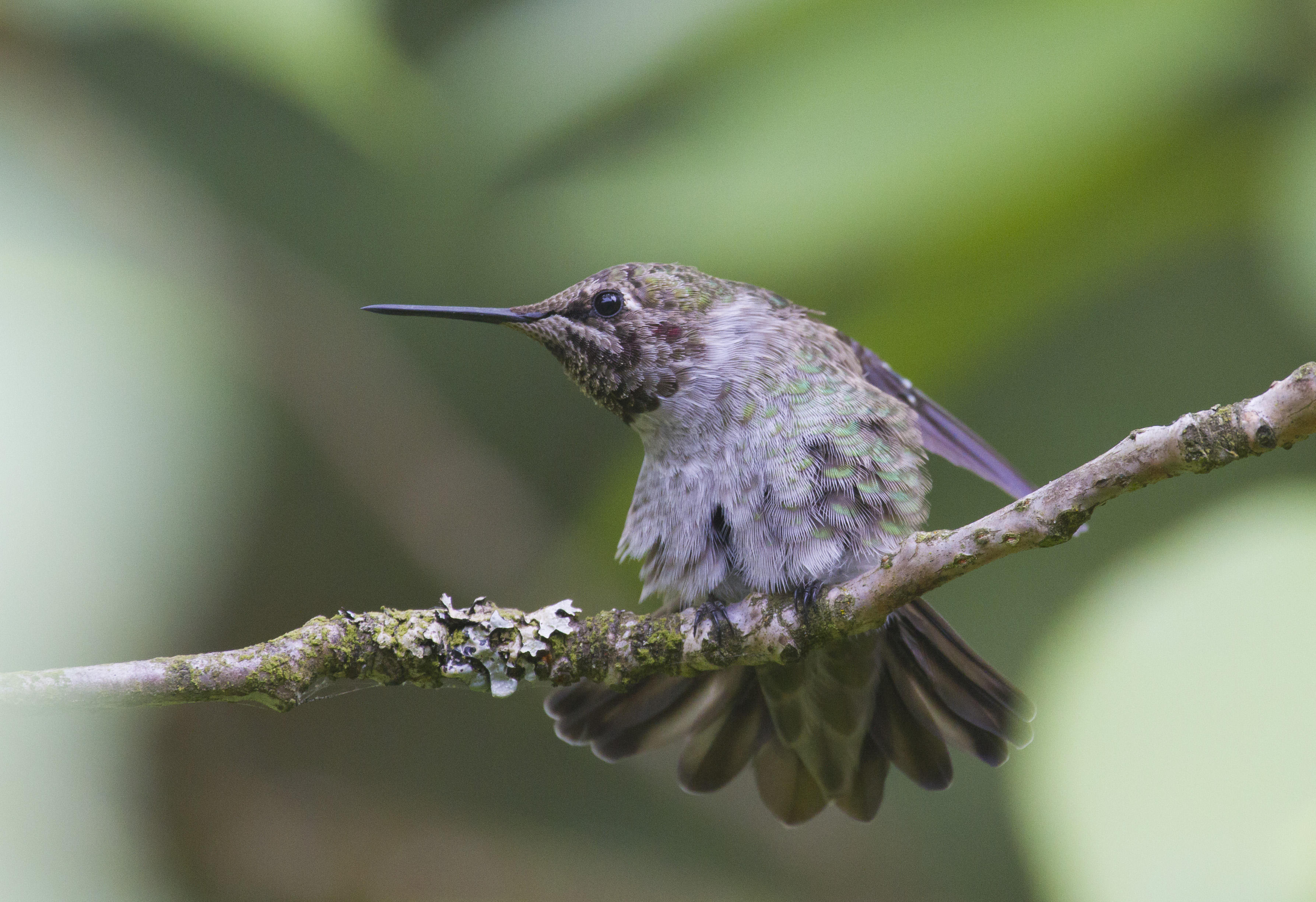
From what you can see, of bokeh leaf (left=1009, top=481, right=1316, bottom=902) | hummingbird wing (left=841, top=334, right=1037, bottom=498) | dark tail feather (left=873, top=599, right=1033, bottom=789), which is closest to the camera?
bokeh leaf (left=1009, top=481, right=1316, bottom=902)

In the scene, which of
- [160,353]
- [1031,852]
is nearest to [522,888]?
[1031,852]

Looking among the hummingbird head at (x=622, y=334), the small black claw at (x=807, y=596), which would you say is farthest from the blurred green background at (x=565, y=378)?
the small black claw at (x=807, y=596)

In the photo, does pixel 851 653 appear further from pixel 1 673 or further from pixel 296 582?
pixel 296 582

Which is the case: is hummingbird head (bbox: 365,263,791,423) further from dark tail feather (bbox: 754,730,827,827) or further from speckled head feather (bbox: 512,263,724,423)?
dark tail feather (bbox: 754,730,827,827)

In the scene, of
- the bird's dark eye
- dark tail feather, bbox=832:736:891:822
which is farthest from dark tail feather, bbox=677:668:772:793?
the bird's dark eye

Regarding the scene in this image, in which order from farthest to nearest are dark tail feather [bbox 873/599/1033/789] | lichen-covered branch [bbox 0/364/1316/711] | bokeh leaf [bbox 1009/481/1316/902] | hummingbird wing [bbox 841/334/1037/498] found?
1. hummingbird wing [bbox 841/334/1037/498]
2. dark tail feather [bbox 873/599/1033/789]
3. bokeh leaf [bbox 1009/481/1316/902]
4. lichen-covered branch [bbox 0/364/1316/711]

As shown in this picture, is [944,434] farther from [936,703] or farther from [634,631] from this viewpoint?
[634,631]

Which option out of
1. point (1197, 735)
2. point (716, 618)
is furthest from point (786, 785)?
point (1197, 735)
